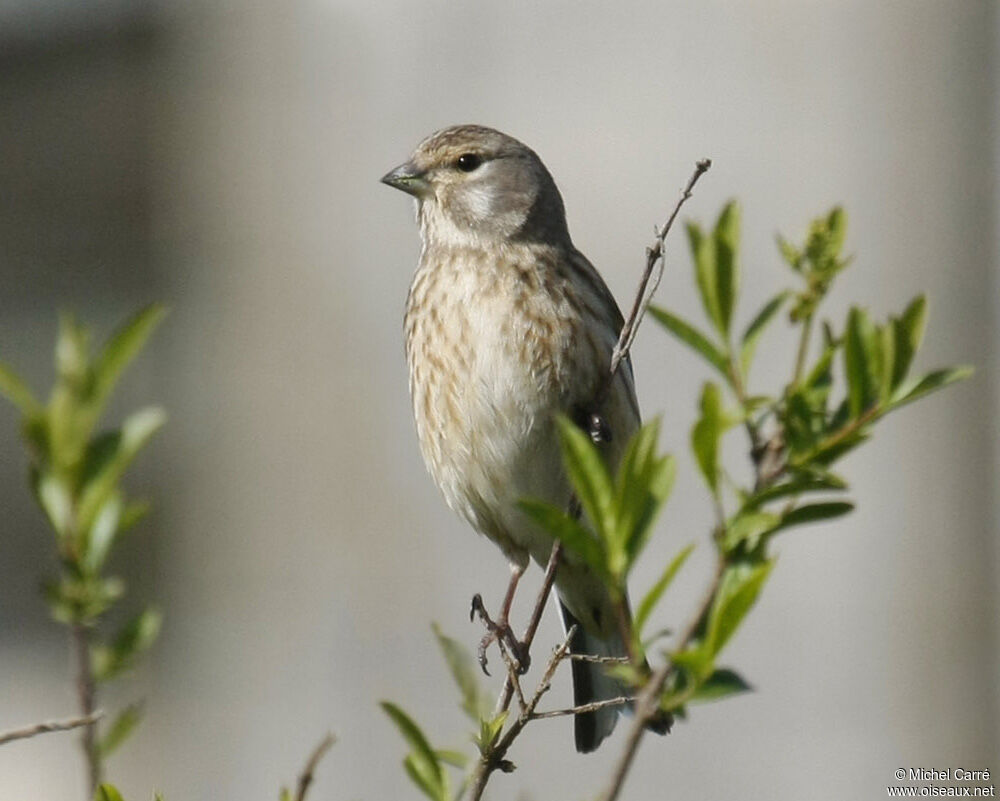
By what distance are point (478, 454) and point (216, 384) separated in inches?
206

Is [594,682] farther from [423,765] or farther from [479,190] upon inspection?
[423,765]

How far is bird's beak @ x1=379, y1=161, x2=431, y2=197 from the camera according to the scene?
3.60 meters

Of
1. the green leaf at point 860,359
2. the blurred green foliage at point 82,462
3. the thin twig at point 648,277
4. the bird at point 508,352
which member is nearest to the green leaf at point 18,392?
the blurred green foliage at point 82,462

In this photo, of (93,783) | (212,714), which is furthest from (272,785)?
(93,783)

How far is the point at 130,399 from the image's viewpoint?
26.9 ft

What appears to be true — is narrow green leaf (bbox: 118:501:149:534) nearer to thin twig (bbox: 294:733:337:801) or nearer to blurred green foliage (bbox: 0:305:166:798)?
blurred green foliage (bbox: 0:305:166:798)

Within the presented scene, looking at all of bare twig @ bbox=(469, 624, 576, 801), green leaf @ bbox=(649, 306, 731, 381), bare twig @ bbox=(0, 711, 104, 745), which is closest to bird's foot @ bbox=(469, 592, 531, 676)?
bare twig @ bbox=(469, 624, 576, 801)

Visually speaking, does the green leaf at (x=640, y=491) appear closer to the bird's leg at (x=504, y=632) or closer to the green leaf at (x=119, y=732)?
the green leaf at (x=119, y=732)

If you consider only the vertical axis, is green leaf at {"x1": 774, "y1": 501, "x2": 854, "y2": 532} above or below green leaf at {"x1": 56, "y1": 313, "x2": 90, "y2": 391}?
below

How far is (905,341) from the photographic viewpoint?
129 centimetres

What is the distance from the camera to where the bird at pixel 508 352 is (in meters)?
3.13

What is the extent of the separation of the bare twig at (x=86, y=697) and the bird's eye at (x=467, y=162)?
251cm

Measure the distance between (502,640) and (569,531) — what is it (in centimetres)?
108

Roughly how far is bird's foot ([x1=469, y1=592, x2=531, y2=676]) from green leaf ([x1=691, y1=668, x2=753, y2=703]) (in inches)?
32.3
